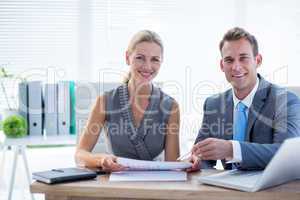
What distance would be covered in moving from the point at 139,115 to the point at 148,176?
668 mm

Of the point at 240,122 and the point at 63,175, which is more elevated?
the point at 240,122

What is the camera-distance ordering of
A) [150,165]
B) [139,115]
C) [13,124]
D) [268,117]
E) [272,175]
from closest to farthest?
[272,175]
[150,165]
[268,117]
[139,115]
[13,124]

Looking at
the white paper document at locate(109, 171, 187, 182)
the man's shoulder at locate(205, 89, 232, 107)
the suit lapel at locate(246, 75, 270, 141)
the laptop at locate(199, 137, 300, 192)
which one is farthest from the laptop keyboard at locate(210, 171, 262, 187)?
the man's shoulder at locate(205, 89, 232, 107)

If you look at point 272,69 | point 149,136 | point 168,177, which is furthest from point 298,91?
point 272,69

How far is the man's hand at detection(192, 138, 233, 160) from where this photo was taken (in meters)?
1.30

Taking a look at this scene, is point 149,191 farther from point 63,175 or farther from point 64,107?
point 64,107

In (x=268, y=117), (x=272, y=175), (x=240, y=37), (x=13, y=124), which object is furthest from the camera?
(x=13, y=124)

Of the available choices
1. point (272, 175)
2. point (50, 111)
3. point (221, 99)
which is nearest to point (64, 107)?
point (50, 111)

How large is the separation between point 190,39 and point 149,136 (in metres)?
1.36

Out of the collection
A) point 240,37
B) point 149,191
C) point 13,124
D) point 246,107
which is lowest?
point 149,191

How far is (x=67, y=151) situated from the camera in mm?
2998

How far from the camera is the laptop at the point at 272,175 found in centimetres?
107

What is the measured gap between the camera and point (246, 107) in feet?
5.53

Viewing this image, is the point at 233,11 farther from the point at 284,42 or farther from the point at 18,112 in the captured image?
the point at 18,112
